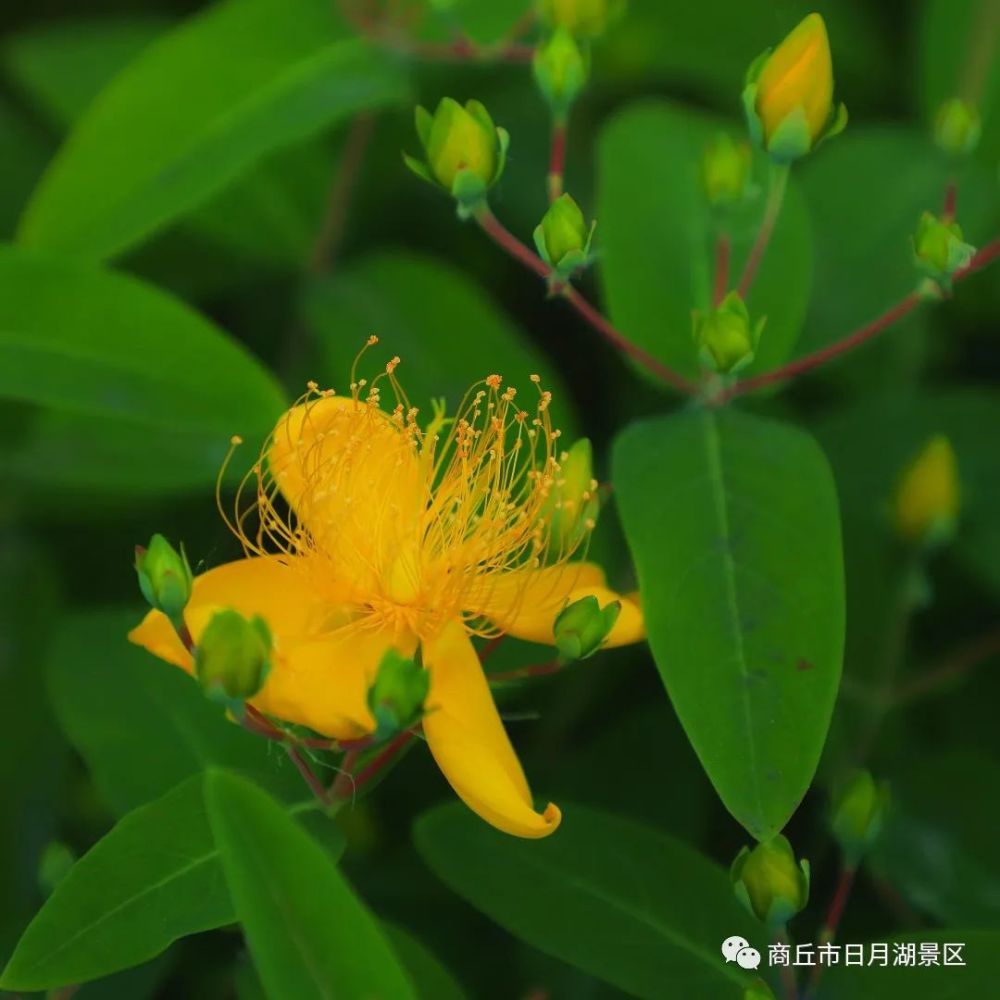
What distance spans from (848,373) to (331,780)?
812 mm

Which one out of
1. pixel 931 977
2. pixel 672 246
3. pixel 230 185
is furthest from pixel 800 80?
pixel 230 185

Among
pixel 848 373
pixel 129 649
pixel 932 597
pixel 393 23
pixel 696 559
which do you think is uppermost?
pixel 393 23

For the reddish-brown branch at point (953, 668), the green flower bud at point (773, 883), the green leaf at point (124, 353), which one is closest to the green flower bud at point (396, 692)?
the green flower bud at point (773, 883)

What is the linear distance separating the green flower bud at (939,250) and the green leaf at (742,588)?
151mm

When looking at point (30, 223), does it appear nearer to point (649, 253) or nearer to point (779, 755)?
point (649, 253)

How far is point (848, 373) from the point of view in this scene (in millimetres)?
1560

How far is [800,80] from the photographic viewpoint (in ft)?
3.16

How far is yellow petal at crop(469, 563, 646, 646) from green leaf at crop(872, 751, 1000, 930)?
15.7 inches

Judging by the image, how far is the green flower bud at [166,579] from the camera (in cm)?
83

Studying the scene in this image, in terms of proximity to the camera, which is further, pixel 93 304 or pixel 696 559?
pixel 93 304

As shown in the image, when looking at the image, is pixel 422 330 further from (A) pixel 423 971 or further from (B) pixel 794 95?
(A) pixel 423 971

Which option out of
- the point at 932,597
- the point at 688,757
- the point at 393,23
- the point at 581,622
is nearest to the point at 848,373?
the point at 932,597

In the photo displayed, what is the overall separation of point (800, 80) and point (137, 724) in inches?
26.6

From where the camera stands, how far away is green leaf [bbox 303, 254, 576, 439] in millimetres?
1333
